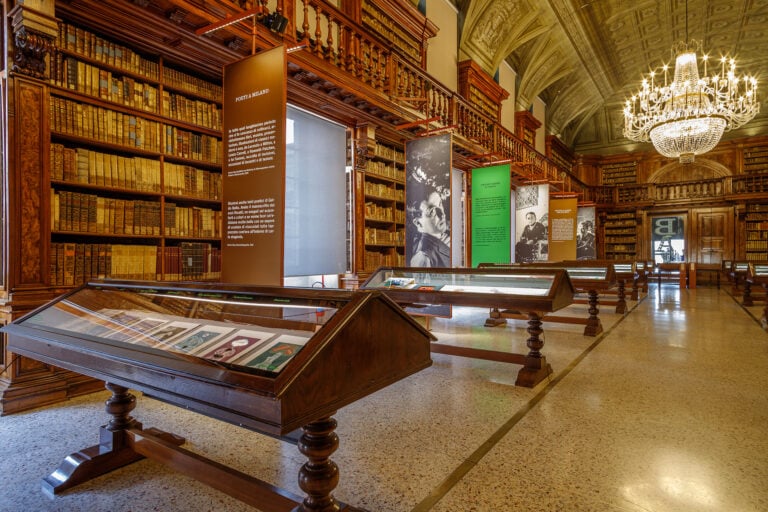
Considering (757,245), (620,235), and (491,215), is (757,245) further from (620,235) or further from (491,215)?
(491,215)

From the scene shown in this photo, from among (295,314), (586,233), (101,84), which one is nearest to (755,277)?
(295,314)

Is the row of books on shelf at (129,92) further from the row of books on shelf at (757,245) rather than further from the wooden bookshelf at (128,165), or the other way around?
the row of books on shelf at (757,245)

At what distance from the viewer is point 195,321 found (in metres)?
1.53

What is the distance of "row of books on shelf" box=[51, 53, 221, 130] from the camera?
123 inches

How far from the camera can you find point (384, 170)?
6750mm

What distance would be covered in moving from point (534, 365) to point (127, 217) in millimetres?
3604

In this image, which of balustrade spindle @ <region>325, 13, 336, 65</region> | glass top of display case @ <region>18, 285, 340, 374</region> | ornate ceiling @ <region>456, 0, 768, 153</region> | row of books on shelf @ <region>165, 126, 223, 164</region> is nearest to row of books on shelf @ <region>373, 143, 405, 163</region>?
balustrade spindle @ <region>325, 13, 336, 65</region>

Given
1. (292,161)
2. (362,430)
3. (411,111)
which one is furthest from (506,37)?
(362,430)

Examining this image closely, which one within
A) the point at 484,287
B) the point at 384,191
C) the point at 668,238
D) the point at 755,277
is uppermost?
the point at 384,191

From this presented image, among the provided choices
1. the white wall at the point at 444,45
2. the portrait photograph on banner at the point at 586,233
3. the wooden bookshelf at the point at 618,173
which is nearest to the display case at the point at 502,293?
the white wall at the point at 444,45

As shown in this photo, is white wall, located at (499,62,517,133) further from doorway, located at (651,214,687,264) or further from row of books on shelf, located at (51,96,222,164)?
row of books on shelf, located at (51,96,222,164)

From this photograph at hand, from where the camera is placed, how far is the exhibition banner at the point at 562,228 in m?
10.9

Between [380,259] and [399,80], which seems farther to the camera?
[380,259]

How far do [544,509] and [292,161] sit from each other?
15.1 feet
